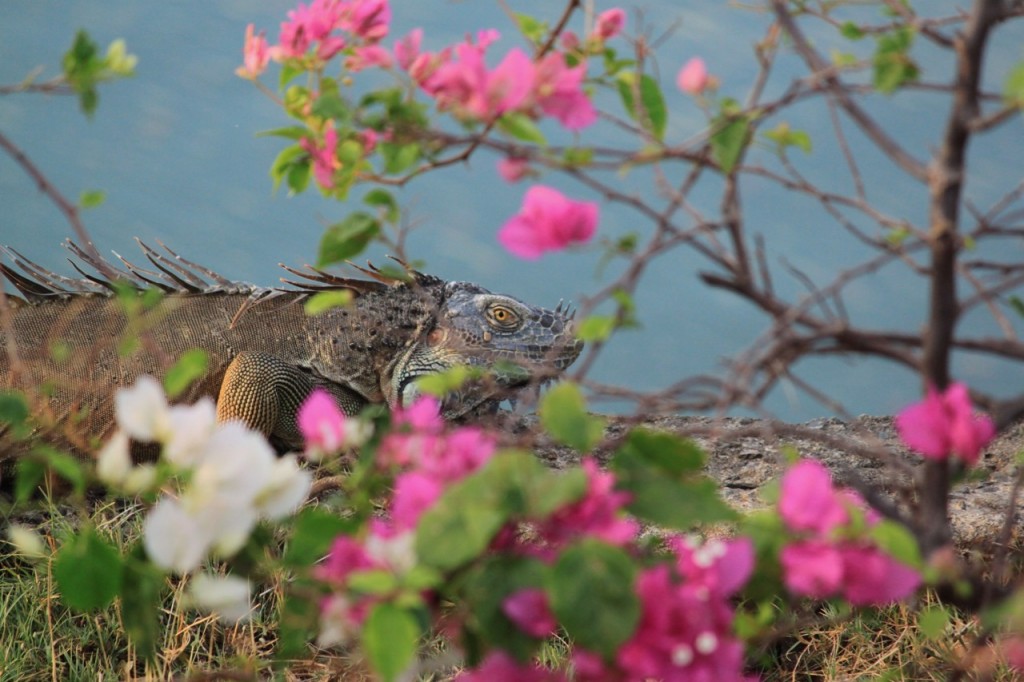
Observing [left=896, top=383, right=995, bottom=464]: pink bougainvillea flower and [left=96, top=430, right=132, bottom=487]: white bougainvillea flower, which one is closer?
[left=96, top=430, right=132, bottom=487]: white bougainvillea flower

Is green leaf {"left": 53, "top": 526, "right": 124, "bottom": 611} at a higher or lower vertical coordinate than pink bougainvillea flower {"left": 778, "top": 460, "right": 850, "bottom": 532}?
lower

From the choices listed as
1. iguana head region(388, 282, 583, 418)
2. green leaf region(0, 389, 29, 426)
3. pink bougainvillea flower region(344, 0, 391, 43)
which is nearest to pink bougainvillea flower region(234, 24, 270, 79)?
pink bougainvillea flower region(344, 0, 391, 43)

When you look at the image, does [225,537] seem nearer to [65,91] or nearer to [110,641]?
[65,91]

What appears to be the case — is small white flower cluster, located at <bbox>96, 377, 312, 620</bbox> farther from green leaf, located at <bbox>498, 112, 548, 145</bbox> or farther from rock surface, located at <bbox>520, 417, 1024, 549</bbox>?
rock surface, located at <bbox>520, 417, 1024, 549</bbox>

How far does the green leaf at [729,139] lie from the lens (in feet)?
4.73

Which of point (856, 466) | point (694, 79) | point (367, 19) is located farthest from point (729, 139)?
point (856, 466)

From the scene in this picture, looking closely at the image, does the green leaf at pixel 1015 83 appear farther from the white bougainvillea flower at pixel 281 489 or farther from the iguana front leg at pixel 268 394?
the iguana front leg at pixel 268 394

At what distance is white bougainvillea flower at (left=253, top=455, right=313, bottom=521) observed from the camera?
3.95ft

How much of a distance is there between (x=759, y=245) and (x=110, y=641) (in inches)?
114

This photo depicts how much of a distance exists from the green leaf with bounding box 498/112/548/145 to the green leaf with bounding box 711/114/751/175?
0.74 ft

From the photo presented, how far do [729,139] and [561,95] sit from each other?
0.23m

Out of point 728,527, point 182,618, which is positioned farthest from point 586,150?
point 728,527

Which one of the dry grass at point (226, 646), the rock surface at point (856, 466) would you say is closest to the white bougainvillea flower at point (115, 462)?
the dry grass at point (226, 646)

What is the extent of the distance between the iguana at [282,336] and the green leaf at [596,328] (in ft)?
10.5
